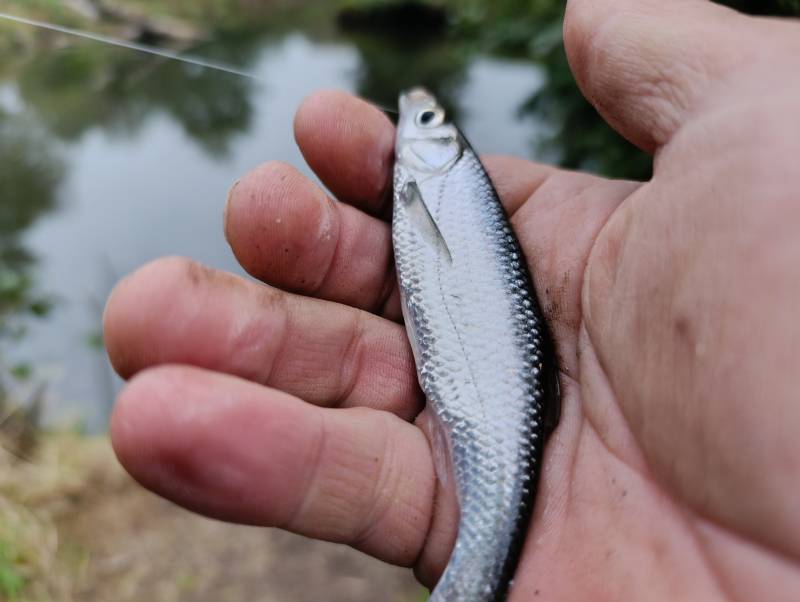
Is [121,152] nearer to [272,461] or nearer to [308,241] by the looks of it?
[308,241]

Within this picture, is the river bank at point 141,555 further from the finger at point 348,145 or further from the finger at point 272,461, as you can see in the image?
the finger at point 348,145

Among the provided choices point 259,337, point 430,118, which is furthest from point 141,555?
point 430,118

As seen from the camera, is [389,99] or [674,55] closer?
[674,55]

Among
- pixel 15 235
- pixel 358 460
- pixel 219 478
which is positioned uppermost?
pixel 219 478

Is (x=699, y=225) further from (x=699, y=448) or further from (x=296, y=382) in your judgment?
(x=296, y=382)

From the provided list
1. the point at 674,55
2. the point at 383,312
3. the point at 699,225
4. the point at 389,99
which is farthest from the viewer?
the point at 389,99

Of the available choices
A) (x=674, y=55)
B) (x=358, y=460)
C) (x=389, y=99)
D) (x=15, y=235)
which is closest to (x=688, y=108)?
(x=674, y=55)
